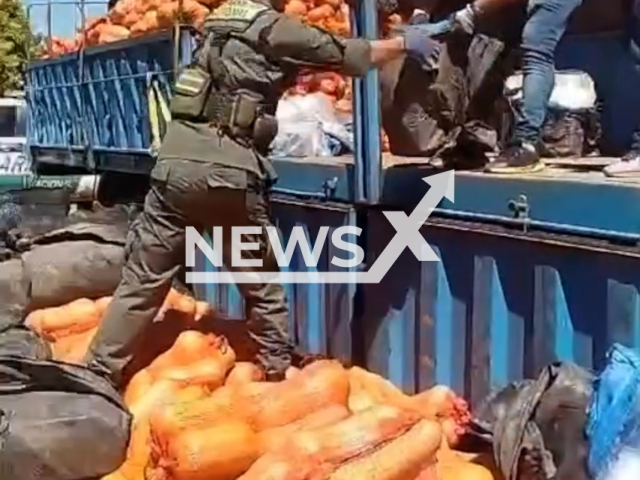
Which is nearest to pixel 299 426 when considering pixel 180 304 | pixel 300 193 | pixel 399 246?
pixel 399 246

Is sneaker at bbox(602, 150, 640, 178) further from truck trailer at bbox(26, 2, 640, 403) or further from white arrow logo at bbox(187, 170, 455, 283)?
white arrow logo at bbox(187, 170, 455, 283)

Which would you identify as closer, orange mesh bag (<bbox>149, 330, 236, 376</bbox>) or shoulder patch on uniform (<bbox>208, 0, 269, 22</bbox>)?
shoulder patch on uniform (<bbox>208, 0, 269, 22</bbox>)

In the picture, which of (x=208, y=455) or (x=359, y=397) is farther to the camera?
(x=359, y=397)

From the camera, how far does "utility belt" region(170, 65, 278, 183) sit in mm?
5145

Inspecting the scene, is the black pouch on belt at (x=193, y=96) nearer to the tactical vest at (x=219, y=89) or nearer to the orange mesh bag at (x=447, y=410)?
the tactical vest at (x=219, y=89)

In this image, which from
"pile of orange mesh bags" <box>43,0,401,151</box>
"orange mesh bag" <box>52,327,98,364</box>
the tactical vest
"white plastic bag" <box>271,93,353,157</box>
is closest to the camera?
the tactical vest

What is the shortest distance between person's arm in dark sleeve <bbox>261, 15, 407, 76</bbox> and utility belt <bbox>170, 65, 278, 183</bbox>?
29 centimetres

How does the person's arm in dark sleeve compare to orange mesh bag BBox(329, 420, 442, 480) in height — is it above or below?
above

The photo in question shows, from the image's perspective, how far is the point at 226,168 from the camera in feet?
17.0

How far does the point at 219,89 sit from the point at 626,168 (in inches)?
65.3

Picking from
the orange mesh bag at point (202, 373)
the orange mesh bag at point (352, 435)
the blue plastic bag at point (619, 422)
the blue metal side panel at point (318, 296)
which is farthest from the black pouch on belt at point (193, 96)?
the blue plastic bag at point (619, 422)

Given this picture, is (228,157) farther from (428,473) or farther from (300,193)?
→ (428,473)

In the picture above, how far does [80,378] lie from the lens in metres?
4.91

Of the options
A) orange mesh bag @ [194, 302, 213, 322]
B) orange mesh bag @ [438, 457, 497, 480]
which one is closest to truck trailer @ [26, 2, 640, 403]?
orange mesh bag @ [194, 302, 213, 322]
